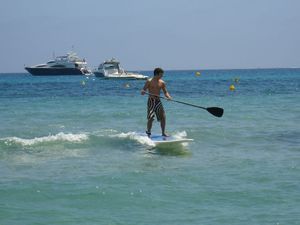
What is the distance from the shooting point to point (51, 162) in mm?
11406

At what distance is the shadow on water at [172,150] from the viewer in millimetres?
12383

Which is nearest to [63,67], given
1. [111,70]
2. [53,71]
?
[53,71]

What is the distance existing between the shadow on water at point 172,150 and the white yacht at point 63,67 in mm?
99778

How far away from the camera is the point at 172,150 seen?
42.1ft

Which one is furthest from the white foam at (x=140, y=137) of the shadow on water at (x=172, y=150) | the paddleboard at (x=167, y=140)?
the shadow on water at (x=172, y=150)

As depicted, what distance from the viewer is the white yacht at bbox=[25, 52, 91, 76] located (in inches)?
4429

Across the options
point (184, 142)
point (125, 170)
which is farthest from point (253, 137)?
point (125, 170)

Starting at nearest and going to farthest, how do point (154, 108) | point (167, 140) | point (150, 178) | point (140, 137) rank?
1. point (150, 178)
2. point (167, 140)
3. point (154, 108)
4. point (140, 137)

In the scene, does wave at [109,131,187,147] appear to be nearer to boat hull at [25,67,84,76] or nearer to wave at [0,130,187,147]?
wave at [0,130,187,147]

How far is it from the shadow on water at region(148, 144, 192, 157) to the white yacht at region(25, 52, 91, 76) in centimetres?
9978

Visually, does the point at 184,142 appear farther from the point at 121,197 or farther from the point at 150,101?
the point at 121,197

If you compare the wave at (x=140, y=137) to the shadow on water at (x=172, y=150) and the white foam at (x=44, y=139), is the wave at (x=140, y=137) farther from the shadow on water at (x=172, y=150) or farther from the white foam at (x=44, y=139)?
the white foam at (x=44, y=139)

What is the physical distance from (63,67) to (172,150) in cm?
10252

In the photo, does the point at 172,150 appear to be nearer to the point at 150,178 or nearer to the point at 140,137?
the point at 140,137
